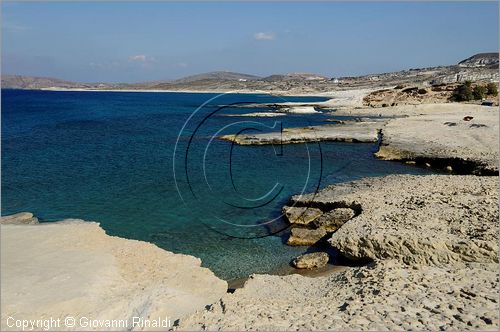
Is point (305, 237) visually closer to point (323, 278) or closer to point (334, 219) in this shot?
point (334, 219)

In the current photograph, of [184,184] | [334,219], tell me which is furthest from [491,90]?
[334,219]

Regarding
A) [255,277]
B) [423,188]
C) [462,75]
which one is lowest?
[255,277]

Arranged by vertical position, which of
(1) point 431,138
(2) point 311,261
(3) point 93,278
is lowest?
(2) point 311,261

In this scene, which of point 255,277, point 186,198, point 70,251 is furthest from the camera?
point 186,198

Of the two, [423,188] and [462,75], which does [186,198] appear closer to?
[423,188]

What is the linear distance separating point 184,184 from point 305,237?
1036 centimetres

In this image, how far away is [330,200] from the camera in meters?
17.4

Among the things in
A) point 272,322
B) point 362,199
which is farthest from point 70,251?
point 362,199

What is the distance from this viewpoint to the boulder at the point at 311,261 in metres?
12.8

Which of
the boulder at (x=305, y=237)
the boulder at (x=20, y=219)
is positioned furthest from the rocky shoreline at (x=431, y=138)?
the boulder at (x=20, y=219)

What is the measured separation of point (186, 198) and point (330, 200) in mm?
7455

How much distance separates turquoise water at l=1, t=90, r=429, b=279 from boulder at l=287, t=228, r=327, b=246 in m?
0.40

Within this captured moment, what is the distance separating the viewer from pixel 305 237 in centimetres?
1494

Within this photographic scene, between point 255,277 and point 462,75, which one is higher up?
point 462,75
